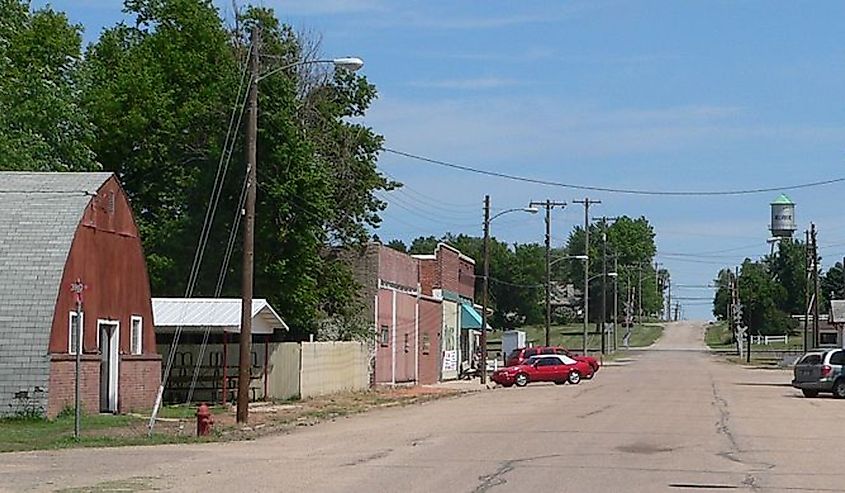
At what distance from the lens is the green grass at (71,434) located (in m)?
A: 24.2

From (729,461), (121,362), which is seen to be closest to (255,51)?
(121,362)

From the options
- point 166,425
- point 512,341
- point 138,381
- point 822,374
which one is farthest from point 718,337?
point 166,425

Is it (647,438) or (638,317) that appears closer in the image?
(647,438)

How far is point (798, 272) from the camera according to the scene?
6211 inches

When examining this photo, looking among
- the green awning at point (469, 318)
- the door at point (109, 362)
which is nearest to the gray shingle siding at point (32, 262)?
the door at point (109, 362)

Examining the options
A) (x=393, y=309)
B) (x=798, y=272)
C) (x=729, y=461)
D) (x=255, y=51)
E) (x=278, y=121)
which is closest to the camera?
(x=729, y=461)

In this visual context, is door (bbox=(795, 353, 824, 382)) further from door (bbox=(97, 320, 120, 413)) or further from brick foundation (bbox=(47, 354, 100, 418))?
brick foundation (bbox=(47, 354, 100, 418))

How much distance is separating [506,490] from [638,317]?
7231 inches

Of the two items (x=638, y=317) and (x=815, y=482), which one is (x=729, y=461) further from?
(x=638, y=317)

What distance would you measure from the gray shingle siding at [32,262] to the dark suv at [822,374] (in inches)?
1003

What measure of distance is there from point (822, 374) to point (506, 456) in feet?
89.4

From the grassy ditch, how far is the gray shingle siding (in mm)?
1112

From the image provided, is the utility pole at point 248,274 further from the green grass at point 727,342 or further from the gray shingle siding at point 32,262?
the green grass at point 727,342

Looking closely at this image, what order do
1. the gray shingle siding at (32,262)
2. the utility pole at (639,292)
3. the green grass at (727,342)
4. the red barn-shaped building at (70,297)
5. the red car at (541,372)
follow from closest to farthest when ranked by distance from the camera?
the gray shingle siding at (32,262), the red barn-shaped building at (70,297), the red car at (541,372), the green grass at (727,342), the utility pole at (639,292)
